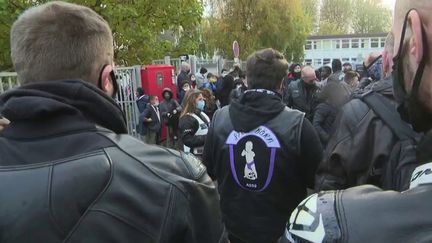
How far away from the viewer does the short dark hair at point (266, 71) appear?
3.09 m

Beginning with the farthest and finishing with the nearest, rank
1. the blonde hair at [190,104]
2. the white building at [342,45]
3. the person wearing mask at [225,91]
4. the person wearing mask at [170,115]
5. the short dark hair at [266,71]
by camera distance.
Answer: the white building at [342,45]
the person wearing mask at [225,91]
the person wearing mask at [170,115]
the blonde hair at [190,104]
the short dark hair at [266,71]

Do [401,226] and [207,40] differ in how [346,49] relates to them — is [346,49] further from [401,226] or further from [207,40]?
[401,226]

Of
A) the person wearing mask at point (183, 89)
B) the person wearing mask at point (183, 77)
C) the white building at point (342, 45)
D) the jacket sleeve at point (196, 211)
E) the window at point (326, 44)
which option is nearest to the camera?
the jacket sleeve at point (196, 211)

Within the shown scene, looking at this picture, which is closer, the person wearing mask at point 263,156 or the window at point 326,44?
the person wearing mask at point 263,156

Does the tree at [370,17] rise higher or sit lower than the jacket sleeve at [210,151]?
higher

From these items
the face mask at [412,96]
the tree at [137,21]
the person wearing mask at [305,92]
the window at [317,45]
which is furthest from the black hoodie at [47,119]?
the window at [317,45]

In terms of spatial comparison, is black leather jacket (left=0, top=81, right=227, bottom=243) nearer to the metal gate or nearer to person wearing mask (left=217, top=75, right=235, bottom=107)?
the metal gate

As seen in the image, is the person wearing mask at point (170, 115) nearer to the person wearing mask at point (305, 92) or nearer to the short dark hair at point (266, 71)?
the person wearing mask at point (305, 92)

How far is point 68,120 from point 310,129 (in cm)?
184

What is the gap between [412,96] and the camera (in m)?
1.02

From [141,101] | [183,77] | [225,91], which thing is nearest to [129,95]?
[141,101]

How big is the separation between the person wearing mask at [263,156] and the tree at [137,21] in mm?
7407

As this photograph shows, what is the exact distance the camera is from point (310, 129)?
2971 millimetres

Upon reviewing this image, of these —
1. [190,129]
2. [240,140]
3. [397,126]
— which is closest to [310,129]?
[240,140]
